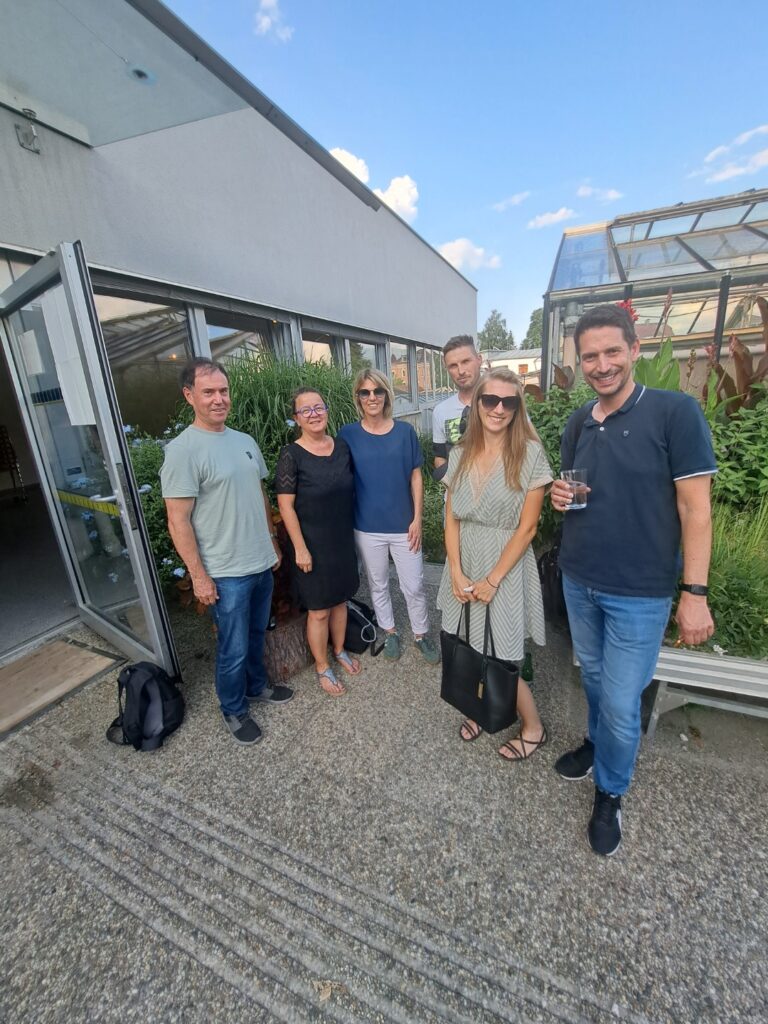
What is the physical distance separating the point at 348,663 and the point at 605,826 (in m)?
1.73

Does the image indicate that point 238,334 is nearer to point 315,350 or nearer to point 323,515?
point 315,350

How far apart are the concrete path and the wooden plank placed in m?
0.37

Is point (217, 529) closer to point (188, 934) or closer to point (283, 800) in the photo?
point (283, 800)

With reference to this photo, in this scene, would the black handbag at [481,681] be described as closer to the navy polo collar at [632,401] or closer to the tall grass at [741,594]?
the navy polo collar at [632,401]

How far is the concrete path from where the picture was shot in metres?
1.35

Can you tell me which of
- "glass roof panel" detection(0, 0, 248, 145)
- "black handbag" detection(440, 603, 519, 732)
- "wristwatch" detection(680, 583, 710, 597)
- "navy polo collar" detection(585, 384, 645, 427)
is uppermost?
"glass roof panel" detection(0, 0, 248, 145)

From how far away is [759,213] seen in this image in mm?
6176

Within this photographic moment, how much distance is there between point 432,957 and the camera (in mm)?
1438

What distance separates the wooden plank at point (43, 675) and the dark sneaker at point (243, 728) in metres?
1.33

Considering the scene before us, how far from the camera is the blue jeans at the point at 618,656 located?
5.25 ft

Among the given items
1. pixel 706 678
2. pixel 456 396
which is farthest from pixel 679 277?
pixel 706 678

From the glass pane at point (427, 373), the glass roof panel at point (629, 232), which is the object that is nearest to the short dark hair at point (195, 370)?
the glass roof panel at point (629, 232)

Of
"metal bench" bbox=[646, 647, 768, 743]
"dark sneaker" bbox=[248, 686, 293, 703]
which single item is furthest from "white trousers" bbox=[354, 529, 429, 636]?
"metal bench" bbox=[646, 647, 768, 743]

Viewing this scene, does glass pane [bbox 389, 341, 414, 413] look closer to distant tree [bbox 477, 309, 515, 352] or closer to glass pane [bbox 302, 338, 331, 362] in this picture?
glass pane [bbox 302, 338, 331, 362]
